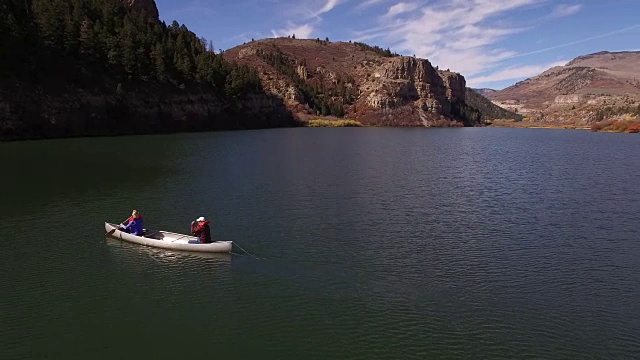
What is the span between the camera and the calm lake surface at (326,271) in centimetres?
2195

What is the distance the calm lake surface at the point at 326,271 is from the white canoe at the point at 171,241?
0.77 metres

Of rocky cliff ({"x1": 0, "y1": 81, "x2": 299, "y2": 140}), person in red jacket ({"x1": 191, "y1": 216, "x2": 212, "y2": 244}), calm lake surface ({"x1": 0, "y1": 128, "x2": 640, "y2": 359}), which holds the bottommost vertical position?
calm lake surface ({"x1": 0, "y1": 128, "x2": 640, "y2": 359})

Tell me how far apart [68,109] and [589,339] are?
130755 millimetres

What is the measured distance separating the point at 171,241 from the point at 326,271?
1179cm

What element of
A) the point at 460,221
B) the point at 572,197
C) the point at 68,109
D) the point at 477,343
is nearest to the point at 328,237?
the point at 460,221

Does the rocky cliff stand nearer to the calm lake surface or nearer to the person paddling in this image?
the calm lake surface

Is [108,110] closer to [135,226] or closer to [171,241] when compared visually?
[135,226]

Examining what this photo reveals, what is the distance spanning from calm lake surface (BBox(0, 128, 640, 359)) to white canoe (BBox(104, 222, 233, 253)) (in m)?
0.77

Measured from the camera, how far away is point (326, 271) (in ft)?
101

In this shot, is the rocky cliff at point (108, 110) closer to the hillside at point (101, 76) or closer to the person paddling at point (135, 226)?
the hillside at point (101, 76)

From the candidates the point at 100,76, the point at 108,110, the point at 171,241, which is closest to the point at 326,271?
the point at 171,241

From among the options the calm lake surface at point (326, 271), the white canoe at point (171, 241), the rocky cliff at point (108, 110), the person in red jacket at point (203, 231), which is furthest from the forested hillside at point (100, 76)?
the person in red jacket at point (203, 231)

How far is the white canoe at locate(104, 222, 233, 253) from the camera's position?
109 feet

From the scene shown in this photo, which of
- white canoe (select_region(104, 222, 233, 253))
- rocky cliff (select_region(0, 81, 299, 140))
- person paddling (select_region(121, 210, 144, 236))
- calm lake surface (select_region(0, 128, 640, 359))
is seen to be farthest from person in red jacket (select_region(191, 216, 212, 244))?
rocky cliff (select_region(0, 81, 299, 140))
